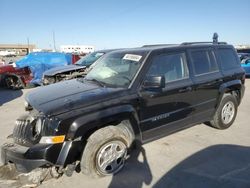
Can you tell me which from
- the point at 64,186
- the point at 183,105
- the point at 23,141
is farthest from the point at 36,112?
the point at 183,105

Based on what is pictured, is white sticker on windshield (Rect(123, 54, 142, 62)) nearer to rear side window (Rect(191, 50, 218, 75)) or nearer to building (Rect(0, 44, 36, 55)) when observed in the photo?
rear side window (Rect(191, 50, 218, 75))

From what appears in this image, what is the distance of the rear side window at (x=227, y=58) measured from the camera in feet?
17.7

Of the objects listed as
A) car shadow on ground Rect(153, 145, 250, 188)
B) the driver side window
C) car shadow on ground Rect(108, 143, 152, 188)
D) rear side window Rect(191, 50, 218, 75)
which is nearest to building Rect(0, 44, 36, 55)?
rear side window Rect(191, 50, 218, 75)

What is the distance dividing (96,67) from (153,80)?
160 cm

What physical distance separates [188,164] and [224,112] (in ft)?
6.62

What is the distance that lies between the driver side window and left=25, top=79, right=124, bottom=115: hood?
0.77 m

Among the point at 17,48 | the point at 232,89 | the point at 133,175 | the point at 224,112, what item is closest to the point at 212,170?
the point at 133,175

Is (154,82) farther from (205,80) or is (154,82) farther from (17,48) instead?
(17,48)

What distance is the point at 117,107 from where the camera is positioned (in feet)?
12.1

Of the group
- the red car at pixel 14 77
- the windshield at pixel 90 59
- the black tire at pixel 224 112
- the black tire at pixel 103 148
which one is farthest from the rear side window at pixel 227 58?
the red car at pixel 14 77

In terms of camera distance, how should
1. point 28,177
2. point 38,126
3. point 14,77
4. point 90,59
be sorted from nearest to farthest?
point 38,126, point 28,177, point 90,59, point 14,77

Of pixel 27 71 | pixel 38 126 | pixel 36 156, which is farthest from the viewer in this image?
pixel 27 71

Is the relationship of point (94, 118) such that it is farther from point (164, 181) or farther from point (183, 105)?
point (183, 105)

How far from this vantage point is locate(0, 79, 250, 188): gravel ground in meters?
3.61
